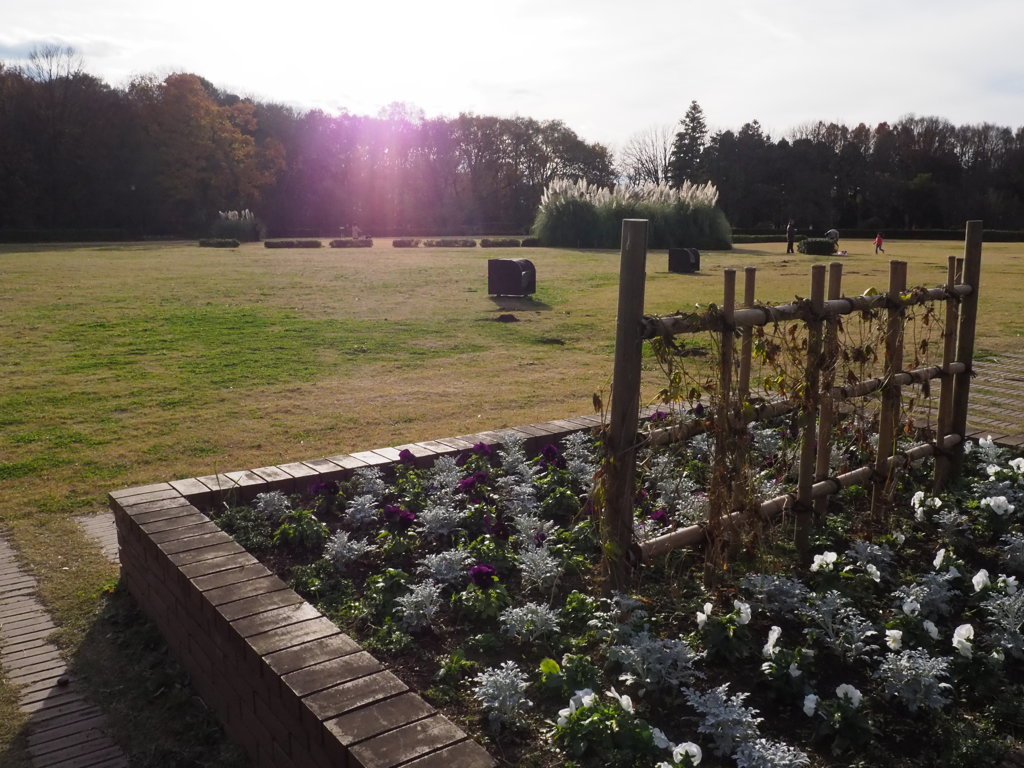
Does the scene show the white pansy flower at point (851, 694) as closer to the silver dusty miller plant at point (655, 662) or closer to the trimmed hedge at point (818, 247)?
the silver dusty miller plant at point (655, 662)

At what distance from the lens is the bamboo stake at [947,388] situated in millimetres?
3924

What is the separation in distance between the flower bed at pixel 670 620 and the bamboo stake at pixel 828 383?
0.26m

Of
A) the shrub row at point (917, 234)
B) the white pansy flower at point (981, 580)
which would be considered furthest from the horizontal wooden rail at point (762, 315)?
the shrub row at point (917, 234)

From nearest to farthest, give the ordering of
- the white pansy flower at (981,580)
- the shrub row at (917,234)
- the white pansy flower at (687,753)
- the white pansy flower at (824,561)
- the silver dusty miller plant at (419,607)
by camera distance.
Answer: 1. the white pansy flower at (687,753)
2. the silver dusty miller plant at (419,607)
3. the white pansy flower at (981,580)
4. the white pansy flower at (824,561)
5. the shrub row at (917,234)

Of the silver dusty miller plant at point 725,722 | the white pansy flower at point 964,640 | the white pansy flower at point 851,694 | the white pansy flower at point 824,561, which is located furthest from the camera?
the white pansy flower at point 824,561

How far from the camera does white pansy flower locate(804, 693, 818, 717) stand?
2.18 metres

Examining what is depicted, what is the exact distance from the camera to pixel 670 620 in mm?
2756

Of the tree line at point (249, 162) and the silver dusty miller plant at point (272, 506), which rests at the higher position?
the tree line at point (249, 162)

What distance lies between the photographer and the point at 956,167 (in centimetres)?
5019

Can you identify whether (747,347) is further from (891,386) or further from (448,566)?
(448,566)

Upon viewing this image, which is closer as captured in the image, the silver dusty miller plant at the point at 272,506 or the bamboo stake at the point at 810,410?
the bamboo stake at the point at 810,410

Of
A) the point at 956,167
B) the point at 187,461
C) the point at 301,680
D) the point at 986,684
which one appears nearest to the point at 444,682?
the point at 301,680

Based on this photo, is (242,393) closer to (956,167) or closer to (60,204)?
(60,204)

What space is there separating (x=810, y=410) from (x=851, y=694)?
1.20 meters
